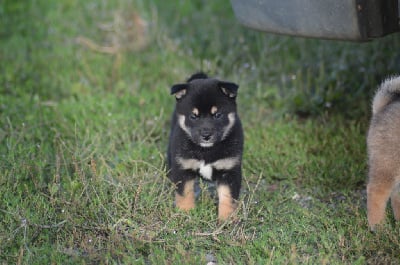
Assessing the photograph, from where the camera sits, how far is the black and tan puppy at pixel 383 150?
416cm

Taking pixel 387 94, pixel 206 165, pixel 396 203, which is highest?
pixel 387 94

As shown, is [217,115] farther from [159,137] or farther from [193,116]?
[159,137]

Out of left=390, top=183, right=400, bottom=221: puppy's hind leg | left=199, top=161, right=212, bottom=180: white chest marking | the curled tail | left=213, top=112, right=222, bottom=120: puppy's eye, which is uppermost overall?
the curled tail

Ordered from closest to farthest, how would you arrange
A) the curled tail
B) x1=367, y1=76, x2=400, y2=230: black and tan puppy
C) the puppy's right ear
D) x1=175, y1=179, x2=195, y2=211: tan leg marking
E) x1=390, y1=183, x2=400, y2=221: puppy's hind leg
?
x1=367, y1=76, x2=400, y2=230: black and tan puppy → the curled tail → x1=390, y1=183, x2=400, y2=221: puppy's hind leg → the puppy's right ear → x1=175, y1=179, x2=195, y2=211: tan leg marking

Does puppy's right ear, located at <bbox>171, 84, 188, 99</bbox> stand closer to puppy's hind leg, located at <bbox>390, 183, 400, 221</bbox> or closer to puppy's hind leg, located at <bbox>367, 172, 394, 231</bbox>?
puppy's hind leg, located at <bbox>367, 172, 394, 231</bbox>

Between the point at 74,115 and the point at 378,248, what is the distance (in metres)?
3.25

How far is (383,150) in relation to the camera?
4.20m

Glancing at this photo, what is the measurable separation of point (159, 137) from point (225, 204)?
1499 mm

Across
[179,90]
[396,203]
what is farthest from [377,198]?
[179,90]

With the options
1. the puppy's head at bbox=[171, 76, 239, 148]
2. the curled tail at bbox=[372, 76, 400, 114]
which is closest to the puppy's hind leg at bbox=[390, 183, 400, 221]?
the curled tail at bbox=[372, 76, 400, 114]

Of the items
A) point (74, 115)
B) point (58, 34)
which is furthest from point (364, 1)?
point (58, 34)

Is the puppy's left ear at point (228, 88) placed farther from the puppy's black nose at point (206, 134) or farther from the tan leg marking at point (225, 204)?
the tan leg marking at point (225, 204)

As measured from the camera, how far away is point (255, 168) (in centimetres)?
555

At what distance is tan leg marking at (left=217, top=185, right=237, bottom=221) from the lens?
4.66 meters
